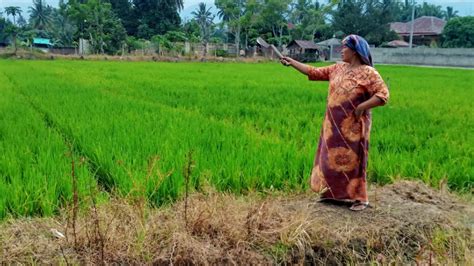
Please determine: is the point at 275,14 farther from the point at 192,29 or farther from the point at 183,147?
the point at 183,147

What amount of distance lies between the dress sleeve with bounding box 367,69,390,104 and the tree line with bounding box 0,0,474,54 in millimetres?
30572

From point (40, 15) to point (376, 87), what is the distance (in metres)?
56.1

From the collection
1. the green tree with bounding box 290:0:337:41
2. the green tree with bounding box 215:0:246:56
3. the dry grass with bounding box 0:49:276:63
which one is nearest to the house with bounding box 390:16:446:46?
the green tree with bounding box 290:0:337:41

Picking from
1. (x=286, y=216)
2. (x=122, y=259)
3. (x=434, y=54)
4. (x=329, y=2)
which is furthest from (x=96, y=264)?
(x=329, y=2)

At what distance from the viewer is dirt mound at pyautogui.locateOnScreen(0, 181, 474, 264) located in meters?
2.20

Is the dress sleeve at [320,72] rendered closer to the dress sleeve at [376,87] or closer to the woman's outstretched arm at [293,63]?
the woman's outstretched arm at [293,63]

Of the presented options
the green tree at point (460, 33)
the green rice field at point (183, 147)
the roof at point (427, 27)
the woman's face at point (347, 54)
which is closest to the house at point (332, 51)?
the green tree at point (460, 33)

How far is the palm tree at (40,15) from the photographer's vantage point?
51875 millimetres

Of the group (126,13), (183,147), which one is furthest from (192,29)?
(183,147)

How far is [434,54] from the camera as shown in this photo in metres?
27.4

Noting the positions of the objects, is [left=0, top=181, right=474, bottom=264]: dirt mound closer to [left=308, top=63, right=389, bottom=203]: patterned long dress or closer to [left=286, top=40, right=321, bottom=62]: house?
[left=308, top=63, right=389, bottom=203]: patterned long dress

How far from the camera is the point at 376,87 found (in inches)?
104

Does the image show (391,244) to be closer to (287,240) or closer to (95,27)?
(287,240)

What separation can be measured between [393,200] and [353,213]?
0.45 metres
